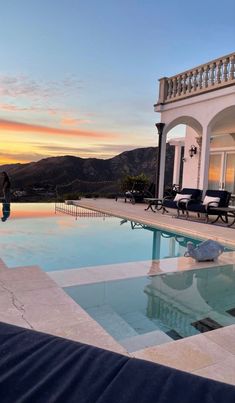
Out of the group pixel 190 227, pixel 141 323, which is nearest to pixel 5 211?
pixel 190 227

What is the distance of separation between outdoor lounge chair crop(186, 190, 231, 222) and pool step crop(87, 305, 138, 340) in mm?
6354

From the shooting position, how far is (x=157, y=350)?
2.47 meters

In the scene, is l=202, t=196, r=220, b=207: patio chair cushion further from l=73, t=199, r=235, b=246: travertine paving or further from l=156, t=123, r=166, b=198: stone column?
l=156, t=123, r=166, b=198: stone column

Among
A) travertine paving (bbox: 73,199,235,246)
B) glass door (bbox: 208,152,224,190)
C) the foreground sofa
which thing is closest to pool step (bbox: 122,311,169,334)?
the foreground sofa

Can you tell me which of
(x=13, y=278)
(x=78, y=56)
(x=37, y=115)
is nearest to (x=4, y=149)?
(x=37, y=115)

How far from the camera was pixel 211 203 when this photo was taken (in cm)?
927

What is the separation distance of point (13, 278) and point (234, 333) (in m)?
2.59

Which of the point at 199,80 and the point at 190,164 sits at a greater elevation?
the point at 199,80

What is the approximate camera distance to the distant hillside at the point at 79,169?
19.8 metres

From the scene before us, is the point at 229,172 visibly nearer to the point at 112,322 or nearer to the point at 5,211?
the point at 5,211

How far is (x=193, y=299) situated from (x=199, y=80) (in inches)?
355

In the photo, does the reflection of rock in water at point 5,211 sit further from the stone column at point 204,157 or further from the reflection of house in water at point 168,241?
the stone column at point 204,157

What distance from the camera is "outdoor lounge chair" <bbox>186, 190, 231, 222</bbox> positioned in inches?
362

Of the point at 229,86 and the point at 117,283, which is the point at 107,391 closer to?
the point at 117,283
